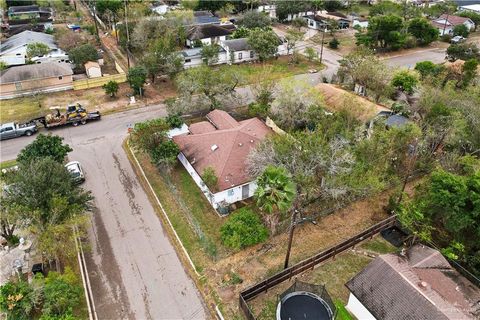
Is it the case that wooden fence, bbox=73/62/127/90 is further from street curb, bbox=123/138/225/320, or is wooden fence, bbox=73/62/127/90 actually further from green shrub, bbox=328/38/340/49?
green shrub, bbox=328/38/340/49

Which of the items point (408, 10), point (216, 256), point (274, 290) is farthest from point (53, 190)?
point (408, 10)

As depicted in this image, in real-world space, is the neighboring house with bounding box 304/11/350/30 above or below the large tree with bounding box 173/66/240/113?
above

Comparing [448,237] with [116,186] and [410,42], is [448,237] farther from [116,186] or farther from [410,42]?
[410,42]

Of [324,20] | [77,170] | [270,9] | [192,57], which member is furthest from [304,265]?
[270,9]

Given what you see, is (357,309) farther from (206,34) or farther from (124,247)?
(206,34)

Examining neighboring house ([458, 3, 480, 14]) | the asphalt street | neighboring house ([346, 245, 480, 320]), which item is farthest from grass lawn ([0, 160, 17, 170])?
neighboring house ([458, 3, 480, 14])

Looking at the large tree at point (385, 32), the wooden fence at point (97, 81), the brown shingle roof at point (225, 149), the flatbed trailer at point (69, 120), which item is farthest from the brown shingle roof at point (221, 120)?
the large tree at point (385, 32)

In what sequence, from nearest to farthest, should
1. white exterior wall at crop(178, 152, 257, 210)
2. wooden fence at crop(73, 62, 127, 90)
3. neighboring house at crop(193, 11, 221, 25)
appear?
white exterior wall at crop(178, 152, 257, 210) → wooden fence at crop(73, 62, 127, 90) → neighboring house at crop(193, 11, 221, 25)
